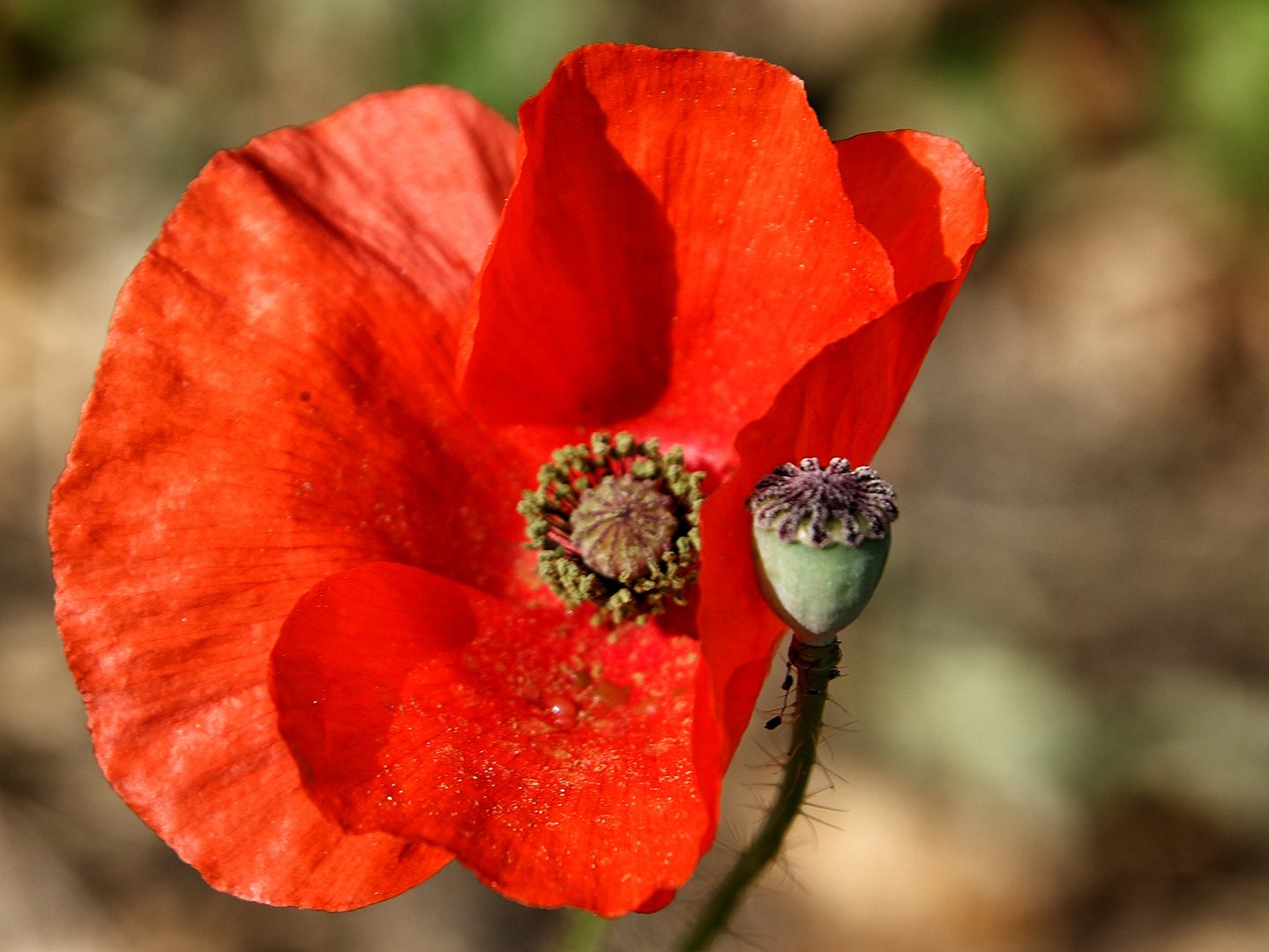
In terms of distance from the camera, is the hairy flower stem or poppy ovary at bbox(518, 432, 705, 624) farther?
poppy ovary at bbox(518, 432, 705, 624)

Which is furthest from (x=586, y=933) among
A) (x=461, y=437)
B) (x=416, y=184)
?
(x=416, y=184)

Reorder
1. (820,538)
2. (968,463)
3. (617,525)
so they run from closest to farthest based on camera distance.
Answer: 1. (820,538)
2. (617,525)
3. (968,463)

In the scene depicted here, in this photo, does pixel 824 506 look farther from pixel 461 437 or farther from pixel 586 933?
pixel 586 933

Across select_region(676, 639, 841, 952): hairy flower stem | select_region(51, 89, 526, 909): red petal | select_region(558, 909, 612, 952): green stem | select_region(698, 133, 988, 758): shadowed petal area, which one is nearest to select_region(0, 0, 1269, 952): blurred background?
select_region(558, 909, 612, 952): green stem

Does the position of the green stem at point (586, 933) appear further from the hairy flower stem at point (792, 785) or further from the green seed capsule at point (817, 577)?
the green seed capsule at point (817, 577)

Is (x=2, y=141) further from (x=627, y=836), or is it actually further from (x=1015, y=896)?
(x=1015, y=896)

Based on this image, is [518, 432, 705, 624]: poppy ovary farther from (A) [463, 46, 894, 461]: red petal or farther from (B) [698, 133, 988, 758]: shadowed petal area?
(B) [698, 133, 988, 758]: shadowed petal area

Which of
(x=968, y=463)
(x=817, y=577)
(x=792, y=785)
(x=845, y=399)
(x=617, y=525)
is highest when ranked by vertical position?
(x=845, y=399)
